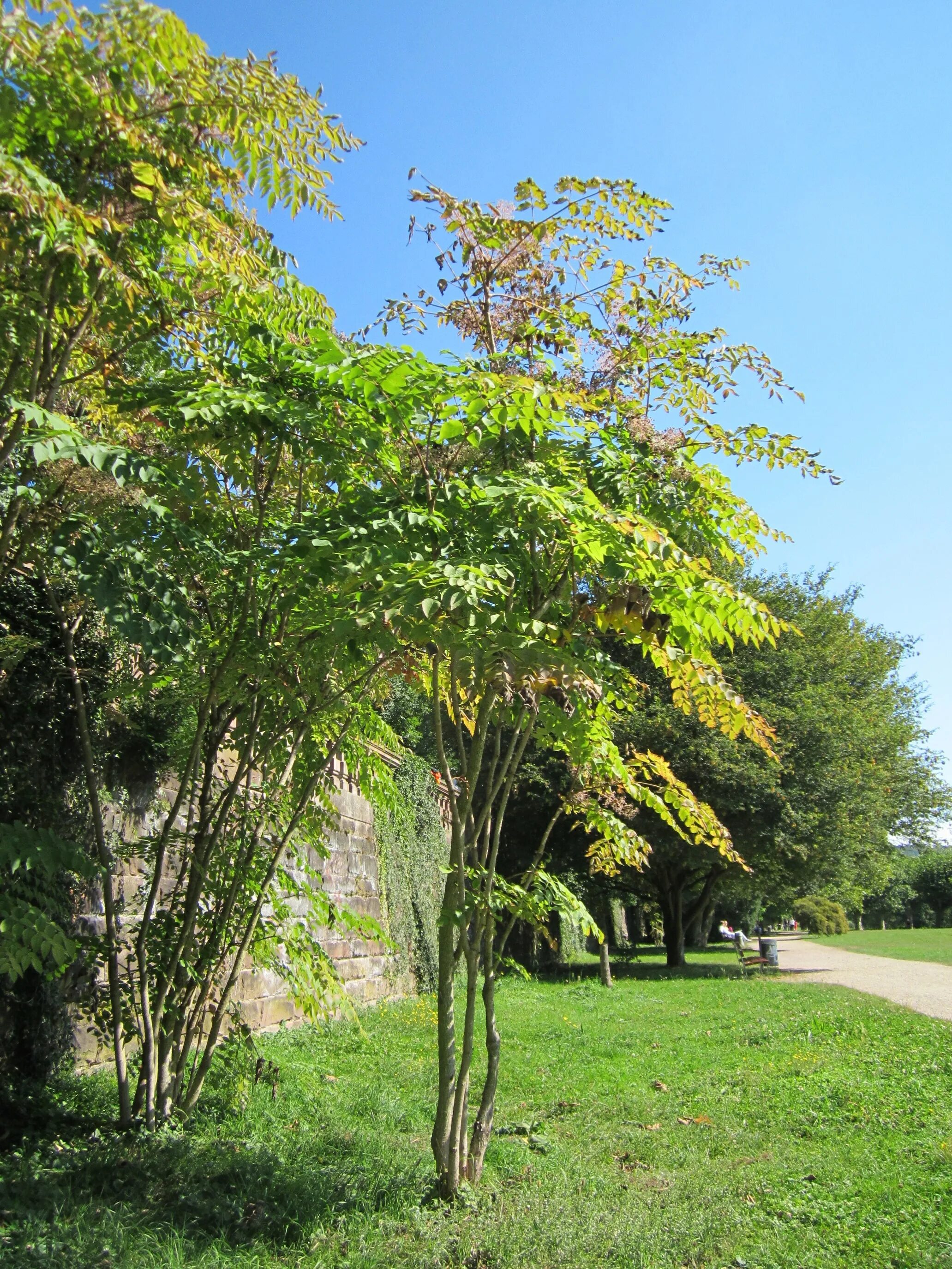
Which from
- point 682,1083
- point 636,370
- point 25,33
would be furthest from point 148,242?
point 682,1083

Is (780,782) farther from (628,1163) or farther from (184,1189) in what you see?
(184,1189)

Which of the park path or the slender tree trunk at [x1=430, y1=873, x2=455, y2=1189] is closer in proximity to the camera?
the slender tree trunk at [x1=430, y1=873, x2=455, y2=1189]

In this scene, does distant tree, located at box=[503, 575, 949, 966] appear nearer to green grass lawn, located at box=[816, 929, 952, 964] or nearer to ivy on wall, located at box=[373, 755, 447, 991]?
green grass lawn, located at box=[816, 929, 952, 964]

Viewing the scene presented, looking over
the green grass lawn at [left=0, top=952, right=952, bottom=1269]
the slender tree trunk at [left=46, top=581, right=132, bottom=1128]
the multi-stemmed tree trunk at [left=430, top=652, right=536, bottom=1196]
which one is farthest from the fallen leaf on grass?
the slender tree trunk at [left=46, top=581, right=132, bottom=1128]

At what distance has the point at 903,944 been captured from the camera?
3091 cm

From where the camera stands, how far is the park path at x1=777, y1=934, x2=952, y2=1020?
41.9 feet

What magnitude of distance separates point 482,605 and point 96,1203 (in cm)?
284

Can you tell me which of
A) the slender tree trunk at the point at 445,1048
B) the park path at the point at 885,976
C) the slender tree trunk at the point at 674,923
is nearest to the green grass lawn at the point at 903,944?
the park path at the point at 885,976

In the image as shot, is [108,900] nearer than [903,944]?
Yes

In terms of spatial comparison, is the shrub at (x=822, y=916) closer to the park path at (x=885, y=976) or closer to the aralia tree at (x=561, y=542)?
the park path at (x=885, y=976)

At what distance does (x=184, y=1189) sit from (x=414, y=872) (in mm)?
9486

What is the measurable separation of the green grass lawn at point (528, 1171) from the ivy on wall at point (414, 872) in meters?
3.85

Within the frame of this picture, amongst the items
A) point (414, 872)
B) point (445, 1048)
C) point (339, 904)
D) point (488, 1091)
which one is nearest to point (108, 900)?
point (445, 1048)

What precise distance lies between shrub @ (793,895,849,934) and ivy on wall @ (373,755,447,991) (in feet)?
113
